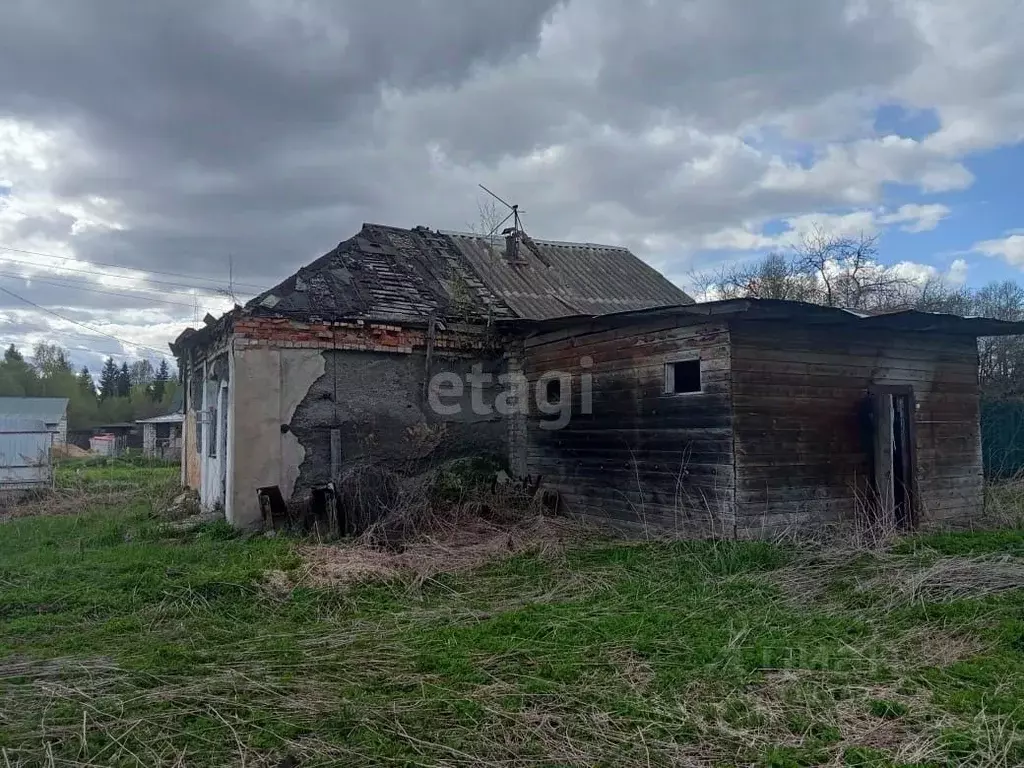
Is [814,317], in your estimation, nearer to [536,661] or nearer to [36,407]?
[536,661]

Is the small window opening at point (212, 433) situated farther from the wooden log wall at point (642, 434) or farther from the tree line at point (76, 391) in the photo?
the tree line at point (76, 391)

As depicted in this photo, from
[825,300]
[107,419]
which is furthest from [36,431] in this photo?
[107,419]

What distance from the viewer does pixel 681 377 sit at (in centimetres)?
892

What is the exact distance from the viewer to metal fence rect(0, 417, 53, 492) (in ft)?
48.6

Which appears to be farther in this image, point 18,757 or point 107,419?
point 107,419

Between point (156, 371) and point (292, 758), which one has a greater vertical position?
point (156, 371)

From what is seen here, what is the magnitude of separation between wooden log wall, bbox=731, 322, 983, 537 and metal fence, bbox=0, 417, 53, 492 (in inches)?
559

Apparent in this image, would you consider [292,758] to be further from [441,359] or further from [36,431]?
[36,431]

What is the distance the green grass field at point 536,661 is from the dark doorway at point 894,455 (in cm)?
121

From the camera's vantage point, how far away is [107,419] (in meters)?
56.2

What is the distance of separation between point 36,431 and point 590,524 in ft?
42.9

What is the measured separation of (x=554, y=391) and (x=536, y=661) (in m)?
6.44

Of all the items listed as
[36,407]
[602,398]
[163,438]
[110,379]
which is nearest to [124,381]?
[110,379]

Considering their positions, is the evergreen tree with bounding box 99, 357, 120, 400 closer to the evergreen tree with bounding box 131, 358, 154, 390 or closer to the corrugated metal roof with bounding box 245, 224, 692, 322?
the evergreen tree with bounding box 131, 358, 154, 390
